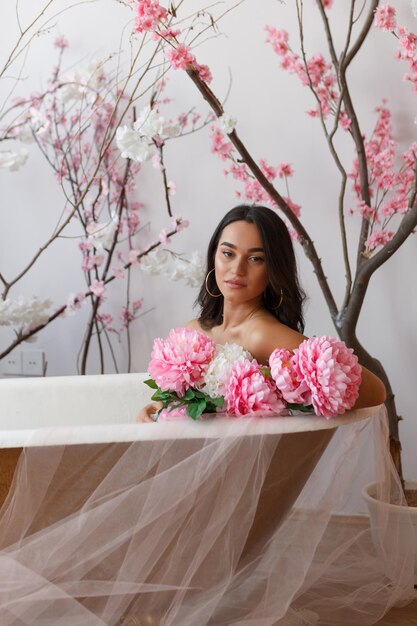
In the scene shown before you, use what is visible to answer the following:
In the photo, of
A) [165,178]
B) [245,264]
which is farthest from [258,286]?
[165,178]

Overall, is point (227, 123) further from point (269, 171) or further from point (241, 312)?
point (241, 312)

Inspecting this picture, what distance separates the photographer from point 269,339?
1981 millimetres

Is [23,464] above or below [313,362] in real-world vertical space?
below

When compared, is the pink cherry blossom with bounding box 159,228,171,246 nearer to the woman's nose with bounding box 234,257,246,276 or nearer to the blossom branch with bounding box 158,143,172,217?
the blossom branch with bounding box 158,143,172,217

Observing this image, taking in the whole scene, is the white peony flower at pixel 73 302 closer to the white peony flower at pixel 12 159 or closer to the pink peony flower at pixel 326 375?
the white peony flower at pixel 12 159

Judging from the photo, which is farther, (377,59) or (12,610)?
(377,59)

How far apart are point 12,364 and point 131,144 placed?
1174 mm

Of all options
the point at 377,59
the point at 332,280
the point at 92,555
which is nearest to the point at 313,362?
the point at 92,555

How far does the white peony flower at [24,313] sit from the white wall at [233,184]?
316 millimetres

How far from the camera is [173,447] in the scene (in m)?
1.78

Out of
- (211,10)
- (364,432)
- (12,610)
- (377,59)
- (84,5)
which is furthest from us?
(84,5)

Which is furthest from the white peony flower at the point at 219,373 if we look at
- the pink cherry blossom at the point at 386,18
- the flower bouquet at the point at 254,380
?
the pink cherry blossom at the point at 386,18

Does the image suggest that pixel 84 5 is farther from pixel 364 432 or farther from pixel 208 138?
pixel 364 432

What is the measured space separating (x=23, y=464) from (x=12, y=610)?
0.93ft
